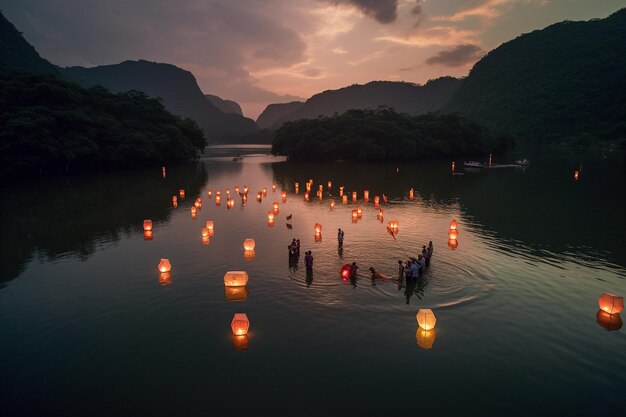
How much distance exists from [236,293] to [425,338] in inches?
381

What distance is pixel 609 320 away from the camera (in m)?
16.8

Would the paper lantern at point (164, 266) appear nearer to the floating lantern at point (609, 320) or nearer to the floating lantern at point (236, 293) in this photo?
the floating lantern at point (236, 293)

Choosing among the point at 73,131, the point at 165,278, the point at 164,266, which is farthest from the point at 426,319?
the point at 73,131

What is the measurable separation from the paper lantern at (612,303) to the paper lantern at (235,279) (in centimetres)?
1710

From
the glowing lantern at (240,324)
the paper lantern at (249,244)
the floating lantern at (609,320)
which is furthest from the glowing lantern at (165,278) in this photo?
the floating lantern at (609,320)

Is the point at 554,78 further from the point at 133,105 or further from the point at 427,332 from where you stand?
the point at 427,332

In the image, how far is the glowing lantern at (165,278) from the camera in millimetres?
21297

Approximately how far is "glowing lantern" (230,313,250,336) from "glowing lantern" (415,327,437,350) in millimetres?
6990

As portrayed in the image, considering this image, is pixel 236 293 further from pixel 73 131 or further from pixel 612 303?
pixel 73 131

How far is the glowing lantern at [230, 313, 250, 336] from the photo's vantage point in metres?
15.5

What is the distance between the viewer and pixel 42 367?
13625 mm

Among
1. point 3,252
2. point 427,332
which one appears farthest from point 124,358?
point 3,252

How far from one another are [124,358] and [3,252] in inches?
746

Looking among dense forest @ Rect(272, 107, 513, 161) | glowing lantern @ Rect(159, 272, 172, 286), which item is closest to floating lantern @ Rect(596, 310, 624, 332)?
glowing lantern @ Rect(159, 272, 172, 286)
